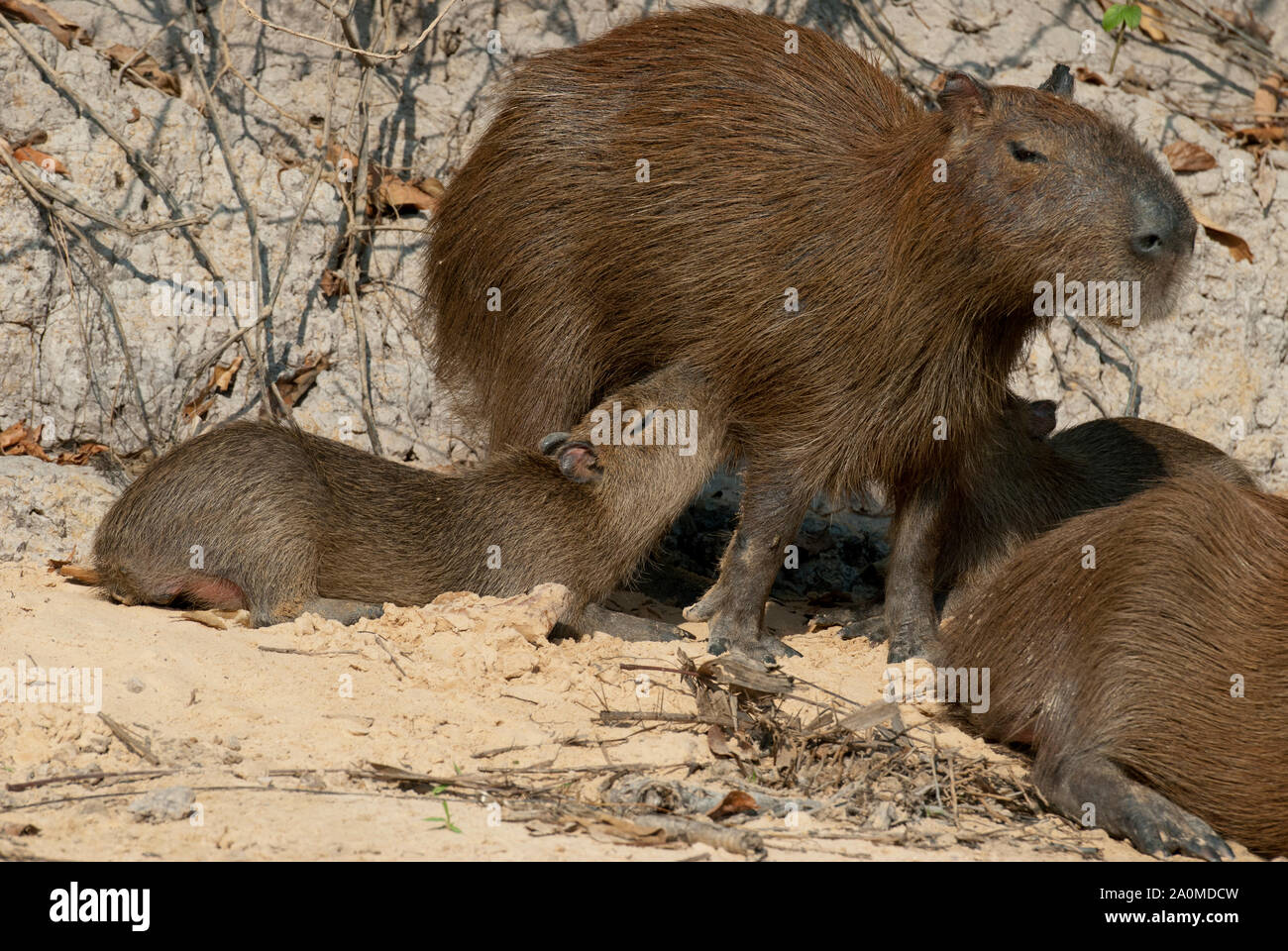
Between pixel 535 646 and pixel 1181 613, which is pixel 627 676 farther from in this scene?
pixel 1181 613

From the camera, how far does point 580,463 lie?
5.26 metres

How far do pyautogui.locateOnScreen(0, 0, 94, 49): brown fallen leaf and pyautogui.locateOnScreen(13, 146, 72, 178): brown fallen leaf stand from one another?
21.2 inches

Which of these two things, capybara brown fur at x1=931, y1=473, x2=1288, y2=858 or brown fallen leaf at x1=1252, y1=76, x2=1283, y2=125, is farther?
brown fallen leaf at x1=1252, y1=76, x2=1283, y2=125

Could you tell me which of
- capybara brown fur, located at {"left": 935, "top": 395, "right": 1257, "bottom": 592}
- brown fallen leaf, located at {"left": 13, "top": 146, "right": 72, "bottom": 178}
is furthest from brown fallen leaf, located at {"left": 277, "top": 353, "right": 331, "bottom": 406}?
capybara brown fur, located at {"left": 935, "top": 395, "right": 1257, "bottom": 592}

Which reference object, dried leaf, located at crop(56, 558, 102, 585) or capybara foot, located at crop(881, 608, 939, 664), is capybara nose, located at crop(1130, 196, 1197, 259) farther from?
dried leaf, located at crop(56, 558, 102, 585)

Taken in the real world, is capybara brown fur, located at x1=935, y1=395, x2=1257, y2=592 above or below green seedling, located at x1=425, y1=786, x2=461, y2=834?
above

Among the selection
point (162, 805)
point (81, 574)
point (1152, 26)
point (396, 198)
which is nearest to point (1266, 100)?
point (1152, 26)

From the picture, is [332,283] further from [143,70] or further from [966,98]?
[966,98]

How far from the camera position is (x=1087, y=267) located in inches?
174

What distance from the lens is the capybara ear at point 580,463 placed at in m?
5.23

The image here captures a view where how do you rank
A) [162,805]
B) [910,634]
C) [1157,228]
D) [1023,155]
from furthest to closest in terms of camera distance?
[910,634] → [1023,155] → [1157,228] → [162,805]

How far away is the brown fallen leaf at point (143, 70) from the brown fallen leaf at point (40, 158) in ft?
1.72

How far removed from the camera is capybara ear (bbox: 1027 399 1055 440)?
5734 millimetres

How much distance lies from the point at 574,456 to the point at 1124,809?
2324 mm
